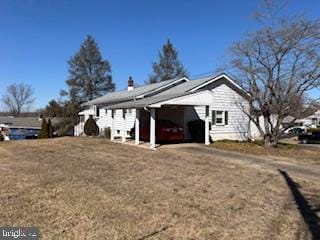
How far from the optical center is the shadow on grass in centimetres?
605

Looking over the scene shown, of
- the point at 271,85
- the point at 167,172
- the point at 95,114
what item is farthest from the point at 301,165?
the point at 95,114

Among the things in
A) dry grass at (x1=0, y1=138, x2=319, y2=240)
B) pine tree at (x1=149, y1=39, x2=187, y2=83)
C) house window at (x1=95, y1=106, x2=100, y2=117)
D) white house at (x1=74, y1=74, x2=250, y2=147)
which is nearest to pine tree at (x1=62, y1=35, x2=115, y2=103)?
pine tree at (x1=149, y1=39, x2=187, y2=83)

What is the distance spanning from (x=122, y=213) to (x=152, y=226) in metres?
0.89

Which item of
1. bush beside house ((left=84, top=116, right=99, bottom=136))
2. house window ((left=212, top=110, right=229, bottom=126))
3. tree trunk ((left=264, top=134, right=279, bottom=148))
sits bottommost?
tree trunk ((left=264, top=134, right=279, bottom=148))

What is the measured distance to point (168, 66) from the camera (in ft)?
208

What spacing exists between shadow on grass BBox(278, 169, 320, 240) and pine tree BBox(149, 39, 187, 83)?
53.4m

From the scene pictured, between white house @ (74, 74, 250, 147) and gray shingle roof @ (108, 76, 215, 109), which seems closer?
gray shingle roof @ (108, 76, 215, 109)

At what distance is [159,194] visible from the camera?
8.30 meters

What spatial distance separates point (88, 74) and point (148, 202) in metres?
53.5

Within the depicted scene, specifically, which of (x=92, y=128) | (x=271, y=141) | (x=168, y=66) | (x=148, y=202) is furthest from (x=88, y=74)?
(x=148, y=202)

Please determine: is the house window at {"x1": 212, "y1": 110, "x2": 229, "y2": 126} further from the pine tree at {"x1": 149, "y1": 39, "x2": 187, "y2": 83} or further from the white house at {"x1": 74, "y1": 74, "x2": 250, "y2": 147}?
the pine tree at {"x1": 149, "y1": 39, "x2": 187, "y2": 83}

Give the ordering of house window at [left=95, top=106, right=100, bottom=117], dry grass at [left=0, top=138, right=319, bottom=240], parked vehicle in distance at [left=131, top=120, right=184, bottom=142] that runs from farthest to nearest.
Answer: house window at [left=95, top=106, right=100, bottom=117], parked vehicle in distance at [left=131, top=120, right=184, bottom=142], dry grass at [left=0, top=138, right=319, bottom=240]

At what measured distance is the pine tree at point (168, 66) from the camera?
6275 cm

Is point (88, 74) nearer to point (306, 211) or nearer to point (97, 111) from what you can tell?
point (97, 111)
